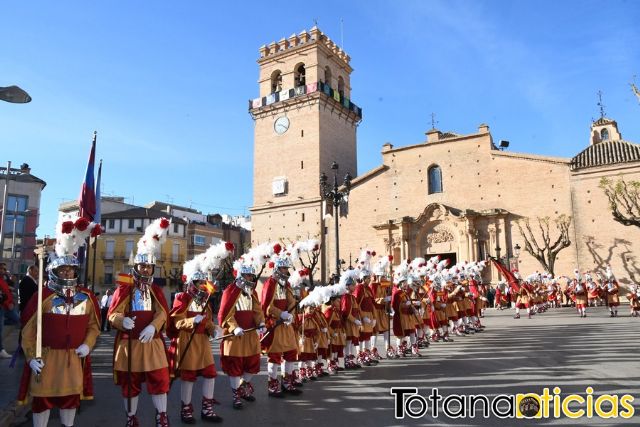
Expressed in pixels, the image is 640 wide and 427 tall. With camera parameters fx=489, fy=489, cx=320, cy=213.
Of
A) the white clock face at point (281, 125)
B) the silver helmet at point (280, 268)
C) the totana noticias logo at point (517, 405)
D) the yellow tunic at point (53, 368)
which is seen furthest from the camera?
the white clock face at point (281, 125)

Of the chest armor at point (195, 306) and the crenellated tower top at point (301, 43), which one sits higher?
the crenellated tower top at point (301, 43)

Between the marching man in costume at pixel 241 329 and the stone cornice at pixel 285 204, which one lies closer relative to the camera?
the marching man in costume at pixel 241 329

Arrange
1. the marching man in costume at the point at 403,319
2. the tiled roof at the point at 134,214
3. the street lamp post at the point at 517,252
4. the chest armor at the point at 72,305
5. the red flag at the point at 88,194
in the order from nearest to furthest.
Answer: the chest armor at the point at 72,305 → the marching man in costume at the point at 403,319 → the red flag at the point at 88,194 → the street lamp post at the point at 517,252 → the tiled roof at the point at 134,214

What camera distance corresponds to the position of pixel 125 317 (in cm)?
543

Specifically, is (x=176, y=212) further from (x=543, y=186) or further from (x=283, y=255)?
(x=283, y=255)

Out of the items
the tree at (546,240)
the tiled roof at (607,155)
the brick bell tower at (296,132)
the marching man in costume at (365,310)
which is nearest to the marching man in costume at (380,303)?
the marching man in costume at (365,310)

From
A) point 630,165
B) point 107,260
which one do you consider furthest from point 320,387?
point 107,260

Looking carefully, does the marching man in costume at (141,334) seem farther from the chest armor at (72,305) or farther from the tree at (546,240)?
the tree at (546,240)

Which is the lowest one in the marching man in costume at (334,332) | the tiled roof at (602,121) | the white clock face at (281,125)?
the marching man in costume at (334,332)

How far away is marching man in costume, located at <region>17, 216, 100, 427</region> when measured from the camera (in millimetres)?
4871

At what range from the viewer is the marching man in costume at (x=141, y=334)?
545 centimetres

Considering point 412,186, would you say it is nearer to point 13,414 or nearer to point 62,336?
point 13,414

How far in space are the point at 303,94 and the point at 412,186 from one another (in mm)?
12481

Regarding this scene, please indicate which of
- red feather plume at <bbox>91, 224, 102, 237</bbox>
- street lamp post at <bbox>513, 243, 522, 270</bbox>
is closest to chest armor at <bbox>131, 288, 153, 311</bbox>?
red feather plume at <bbox>91, 224, 102, 237</bbox>
